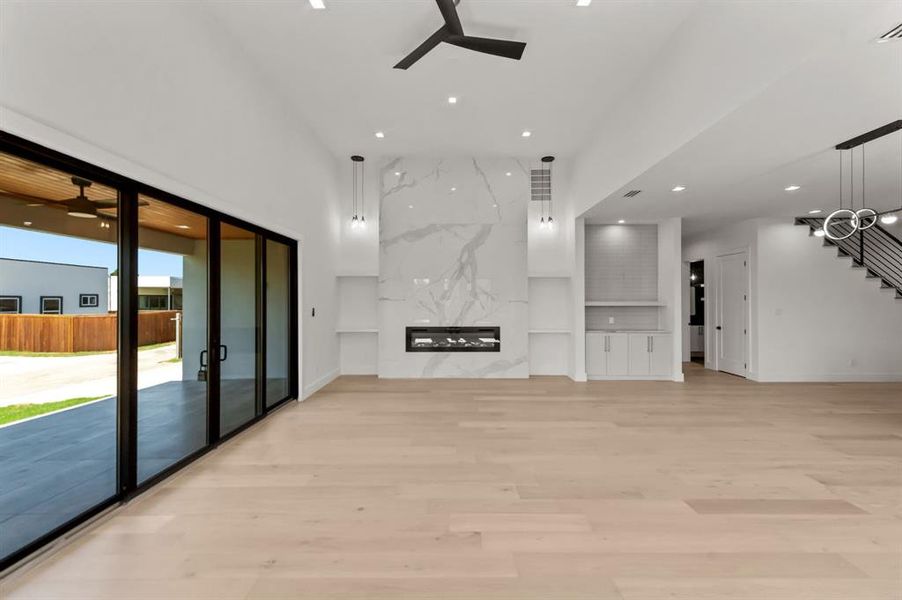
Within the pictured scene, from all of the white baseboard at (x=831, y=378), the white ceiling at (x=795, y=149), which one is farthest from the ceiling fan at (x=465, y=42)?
the white baseboard at (x=831, y=378)

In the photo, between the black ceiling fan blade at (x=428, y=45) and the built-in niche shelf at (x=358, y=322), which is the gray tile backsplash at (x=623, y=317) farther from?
the black ceiling fan blade at (x=428, y=45)

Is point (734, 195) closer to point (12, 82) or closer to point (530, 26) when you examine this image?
point (530, 26)

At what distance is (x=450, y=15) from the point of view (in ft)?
9.68

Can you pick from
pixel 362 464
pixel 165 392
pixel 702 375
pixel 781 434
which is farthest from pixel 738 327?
pixel 165 392

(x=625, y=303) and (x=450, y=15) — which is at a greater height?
(x=450, y=15)

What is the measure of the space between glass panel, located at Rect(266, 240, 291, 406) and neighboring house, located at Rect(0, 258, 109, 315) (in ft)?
7.07

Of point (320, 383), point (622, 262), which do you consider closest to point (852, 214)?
point (622, 262)

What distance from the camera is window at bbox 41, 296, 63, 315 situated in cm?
218

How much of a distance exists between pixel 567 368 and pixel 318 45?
20.0 ft

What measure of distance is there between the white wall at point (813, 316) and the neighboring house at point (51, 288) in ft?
28.5

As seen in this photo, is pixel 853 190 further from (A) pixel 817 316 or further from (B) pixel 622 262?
(B) pixel 622 262

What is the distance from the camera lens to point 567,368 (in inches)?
285

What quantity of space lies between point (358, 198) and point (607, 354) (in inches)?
205

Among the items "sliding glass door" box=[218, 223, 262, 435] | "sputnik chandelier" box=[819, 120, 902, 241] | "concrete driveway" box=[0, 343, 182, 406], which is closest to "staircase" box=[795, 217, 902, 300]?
"sputnik chandelier" box=[819, 120, 902, 241]
